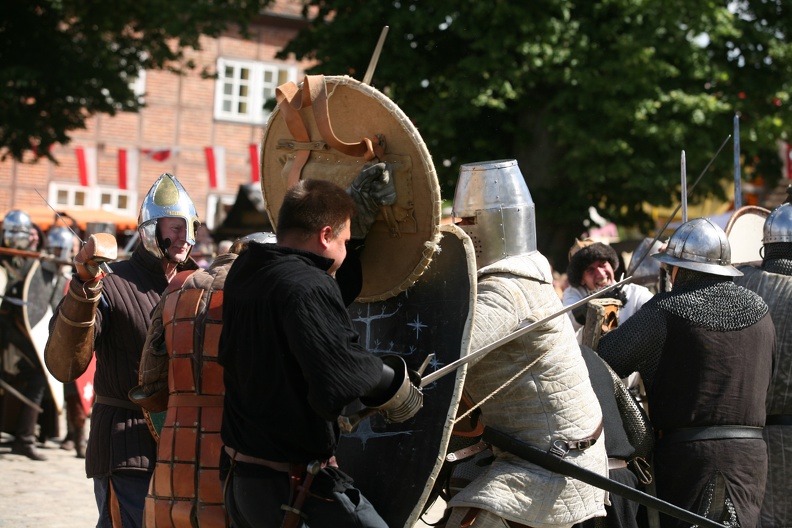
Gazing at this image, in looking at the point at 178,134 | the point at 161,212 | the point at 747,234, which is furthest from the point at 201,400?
the point at 178,134

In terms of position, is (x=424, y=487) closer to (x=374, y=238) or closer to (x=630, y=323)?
(x=374, y=238)

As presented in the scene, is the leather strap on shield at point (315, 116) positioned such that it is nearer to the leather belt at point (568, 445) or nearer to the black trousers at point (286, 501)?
the black trousers at point (286, 501)

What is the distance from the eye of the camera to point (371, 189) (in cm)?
325

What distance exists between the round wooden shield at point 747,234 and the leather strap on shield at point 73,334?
12.3 feet

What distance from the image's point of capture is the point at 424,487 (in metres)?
3.11

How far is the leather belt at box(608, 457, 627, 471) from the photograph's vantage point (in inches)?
163

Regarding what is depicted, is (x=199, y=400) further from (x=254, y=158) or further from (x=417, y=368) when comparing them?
(x=254, y=158)

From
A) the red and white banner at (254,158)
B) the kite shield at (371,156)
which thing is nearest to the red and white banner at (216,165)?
the red and white banner at (254,158)

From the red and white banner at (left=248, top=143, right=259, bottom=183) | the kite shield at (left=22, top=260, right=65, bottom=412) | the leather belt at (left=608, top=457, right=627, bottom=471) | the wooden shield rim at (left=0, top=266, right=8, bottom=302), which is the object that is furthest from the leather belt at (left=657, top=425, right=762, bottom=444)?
the red and white banner at (left=248, top=143, right=259, bottom=183)

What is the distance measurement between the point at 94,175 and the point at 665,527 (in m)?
18.8

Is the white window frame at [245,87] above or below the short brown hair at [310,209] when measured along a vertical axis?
above

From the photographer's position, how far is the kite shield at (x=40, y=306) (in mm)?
8500

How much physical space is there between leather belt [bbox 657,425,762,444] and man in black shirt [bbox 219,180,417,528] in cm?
176

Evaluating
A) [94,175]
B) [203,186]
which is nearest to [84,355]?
[94,175]
